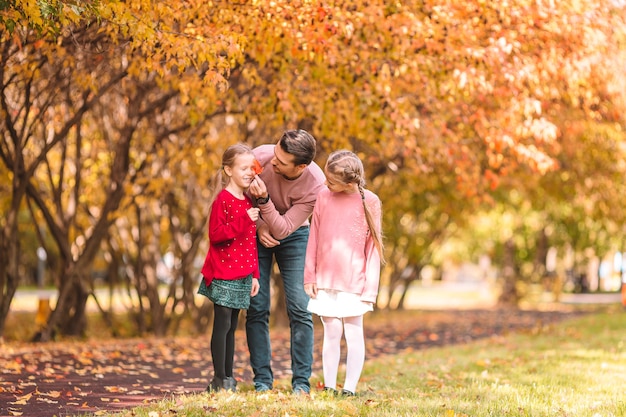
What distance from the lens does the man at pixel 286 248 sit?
19.6 feet

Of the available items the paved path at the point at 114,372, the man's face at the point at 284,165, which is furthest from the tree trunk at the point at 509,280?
the man's face at the point at 284,165

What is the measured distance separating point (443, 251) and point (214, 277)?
30.0 meters

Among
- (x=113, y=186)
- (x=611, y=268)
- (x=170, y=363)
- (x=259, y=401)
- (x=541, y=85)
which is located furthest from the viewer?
(x=611, y=268)

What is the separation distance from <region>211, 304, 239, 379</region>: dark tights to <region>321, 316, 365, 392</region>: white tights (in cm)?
68

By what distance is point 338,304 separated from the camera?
582 cm

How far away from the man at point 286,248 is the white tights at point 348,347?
281mm

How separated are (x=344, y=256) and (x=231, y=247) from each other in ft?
2.50

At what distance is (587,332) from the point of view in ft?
49.1

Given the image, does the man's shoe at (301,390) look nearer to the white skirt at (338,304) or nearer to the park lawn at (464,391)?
the park lawn at (464,391)

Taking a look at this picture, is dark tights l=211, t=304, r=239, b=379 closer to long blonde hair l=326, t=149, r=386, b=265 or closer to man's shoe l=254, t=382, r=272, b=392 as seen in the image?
man's shoe l=254, t=382, r=272, b=392

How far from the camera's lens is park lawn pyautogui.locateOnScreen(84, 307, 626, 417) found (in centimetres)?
535

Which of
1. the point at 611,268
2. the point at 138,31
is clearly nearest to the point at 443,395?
the point at 138,31

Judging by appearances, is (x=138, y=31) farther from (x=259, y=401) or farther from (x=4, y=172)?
(x=4, y=172)

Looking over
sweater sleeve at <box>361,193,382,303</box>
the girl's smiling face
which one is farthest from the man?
sweater sleeve at <box>361,193,382,303</box>
